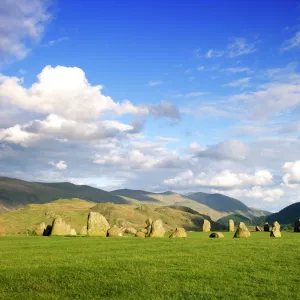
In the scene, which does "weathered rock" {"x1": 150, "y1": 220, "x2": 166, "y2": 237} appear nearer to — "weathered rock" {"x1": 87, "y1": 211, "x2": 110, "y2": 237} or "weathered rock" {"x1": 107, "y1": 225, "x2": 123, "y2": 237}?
"weathered rock" {"x1": 107, "y1": 225, "x2": 123, "y2": 237}

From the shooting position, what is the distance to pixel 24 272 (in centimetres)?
2052

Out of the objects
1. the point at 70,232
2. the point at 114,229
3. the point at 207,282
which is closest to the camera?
the point at 207,282

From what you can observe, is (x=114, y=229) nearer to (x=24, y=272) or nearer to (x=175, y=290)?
(x=24, y=272)

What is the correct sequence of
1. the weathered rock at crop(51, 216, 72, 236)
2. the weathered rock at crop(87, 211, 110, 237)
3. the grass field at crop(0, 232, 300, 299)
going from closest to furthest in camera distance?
the grass field at crop(0, 232, 300, 299), the weathered rock at crop(87, 211, 110, 237), the weathered rock at crop(51, 216, 72, 236)

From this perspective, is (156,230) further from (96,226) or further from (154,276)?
(154,276)

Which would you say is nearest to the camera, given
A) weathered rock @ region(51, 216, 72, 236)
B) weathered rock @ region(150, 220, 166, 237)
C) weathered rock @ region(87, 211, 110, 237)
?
weathered rock @ region(150, 220, 166, 237)

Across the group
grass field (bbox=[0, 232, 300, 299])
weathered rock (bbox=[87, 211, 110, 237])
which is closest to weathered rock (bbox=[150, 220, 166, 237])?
weathered rock (bbox=[87, 211, 110, 237])

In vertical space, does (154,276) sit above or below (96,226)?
below

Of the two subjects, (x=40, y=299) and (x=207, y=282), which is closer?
(x=40, y=299)

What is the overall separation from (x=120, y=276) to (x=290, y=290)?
8267 mm

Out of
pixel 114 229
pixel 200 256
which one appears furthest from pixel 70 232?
pixel 200 256

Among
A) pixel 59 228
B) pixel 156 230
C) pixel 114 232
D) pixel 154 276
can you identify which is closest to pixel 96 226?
pixel 114 232

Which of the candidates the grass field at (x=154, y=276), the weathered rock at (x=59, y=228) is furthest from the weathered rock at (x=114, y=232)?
the grass field at (x=154, y=276)

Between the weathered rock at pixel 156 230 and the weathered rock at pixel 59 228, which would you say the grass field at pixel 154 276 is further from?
the weathered rock at pixel 59 228
